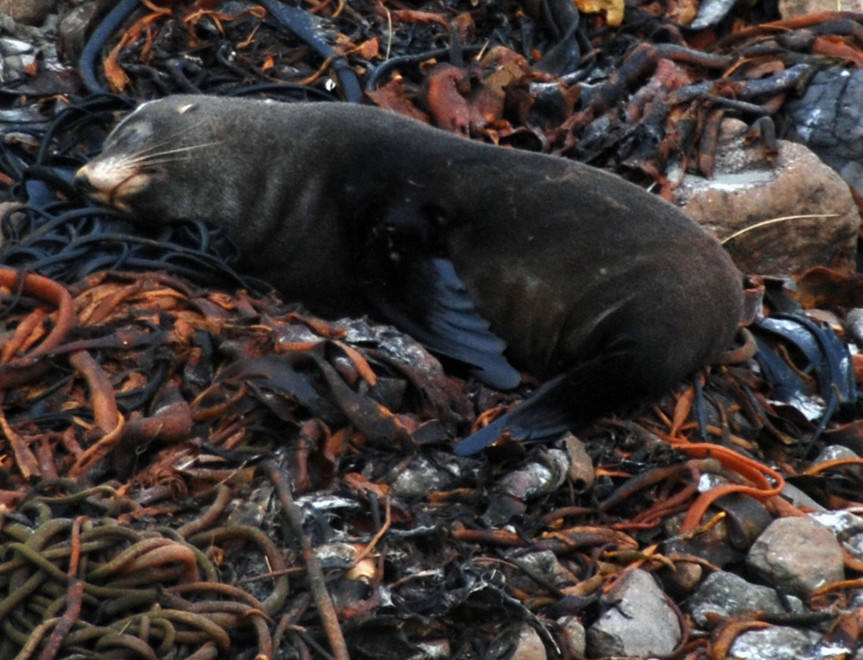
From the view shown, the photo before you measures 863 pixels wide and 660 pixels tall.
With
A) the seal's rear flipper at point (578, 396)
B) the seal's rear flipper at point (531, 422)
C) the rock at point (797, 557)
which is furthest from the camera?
the seal's rear flipper at point (578, 396)

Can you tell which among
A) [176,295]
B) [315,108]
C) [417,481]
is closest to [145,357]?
[176,295]

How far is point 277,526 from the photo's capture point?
14.6 feet

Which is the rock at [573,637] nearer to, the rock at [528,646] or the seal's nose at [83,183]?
the rock at [528,646]

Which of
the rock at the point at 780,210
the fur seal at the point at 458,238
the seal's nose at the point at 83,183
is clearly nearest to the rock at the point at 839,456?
the fur seal at the point at 458,238

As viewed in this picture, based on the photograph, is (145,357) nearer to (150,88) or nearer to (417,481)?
(417,481)

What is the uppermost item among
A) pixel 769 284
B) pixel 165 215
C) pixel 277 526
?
pixel 277 526

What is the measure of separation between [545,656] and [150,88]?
4.64m

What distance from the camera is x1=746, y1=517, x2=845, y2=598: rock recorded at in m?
4.82

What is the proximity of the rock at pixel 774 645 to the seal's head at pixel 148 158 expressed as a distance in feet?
11.6

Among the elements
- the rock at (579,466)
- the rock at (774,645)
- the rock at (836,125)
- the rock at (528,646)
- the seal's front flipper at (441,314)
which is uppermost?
the rock at (528,646)

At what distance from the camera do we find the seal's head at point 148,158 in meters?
6.79

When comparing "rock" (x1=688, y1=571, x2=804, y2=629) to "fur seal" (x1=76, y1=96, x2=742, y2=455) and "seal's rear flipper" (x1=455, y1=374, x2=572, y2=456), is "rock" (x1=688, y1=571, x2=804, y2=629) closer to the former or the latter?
"seal's rear flipper" (x1=455, y1=374, x2=572, y2=456)

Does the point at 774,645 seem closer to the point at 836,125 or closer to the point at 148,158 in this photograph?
the point at 148,158

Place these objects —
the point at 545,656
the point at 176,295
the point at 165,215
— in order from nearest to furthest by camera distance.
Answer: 1. the point at 545,656
2. the point at 176,295
3. the point at 165,215
